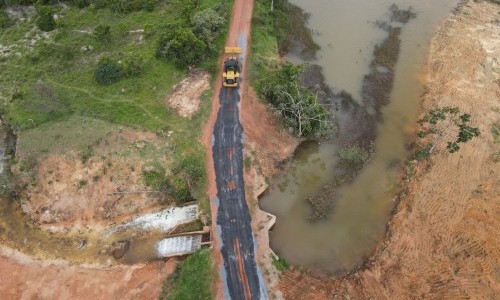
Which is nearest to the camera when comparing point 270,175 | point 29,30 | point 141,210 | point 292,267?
point 292,267

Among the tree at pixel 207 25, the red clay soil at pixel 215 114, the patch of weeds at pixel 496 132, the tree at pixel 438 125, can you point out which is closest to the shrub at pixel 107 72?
the tree at pixel 207 25

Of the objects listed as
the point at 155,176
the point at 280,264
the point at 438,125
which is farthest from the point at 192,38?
the point at 438,125

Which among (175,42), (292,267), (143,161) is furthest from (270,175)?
(175,42)

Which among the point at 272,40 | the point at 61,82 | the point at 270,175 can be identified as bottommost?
the point at 270,175

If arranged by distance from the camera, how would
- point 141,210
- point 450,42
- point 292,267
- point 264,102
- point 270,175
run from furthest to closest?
point 450,42
point 264,102
point 270,175
point 141,210
point 292,267

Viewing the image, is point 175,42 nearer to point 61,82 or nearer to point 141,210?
point 61,82
